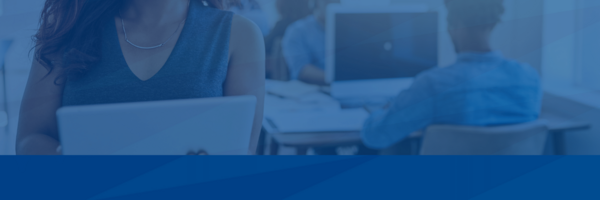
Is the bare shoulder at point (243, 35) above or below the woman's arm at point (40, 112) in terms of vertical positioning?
above

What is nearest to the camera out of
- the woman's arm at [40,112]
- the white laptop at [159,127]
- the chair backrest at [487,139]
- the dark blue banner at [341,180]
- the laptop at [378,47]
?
the white laptop at [159,127]

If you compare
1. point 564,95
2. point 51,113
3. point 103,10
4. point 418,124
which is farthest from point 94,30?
point 564,95

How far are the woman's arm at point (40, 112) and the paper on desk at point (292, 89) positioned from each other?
0.73 meters

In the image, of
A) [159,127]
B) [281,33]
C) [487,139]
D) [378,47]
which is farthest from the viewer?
[281,33]

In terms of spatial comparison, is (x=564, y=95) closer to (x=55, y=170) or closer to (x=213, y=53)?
(x=213, y=53)

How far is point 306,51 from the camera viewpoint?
1.79 m

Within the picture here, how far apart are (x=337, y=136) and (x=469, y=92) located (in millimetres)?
464

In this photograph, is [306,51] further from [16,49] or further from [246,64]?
[16,49]

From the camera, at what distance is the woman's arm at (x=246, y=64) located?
1.17 m

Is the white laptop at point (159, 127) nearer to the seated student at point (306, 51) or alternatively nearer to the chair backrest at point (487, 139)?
the chair backrest at point (487, 139)

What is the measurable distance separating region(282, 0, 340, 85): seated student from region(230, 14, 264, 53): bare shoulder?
459 millimetres

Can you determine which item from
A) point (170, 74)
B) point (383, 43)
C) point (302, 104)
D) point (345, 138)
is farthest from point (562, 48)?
point (170, 74)

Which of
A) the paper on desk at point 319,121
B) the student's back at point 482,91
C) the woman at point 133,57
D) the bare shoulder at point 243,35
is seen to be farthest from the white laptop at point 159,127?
the student's back at point 482,91

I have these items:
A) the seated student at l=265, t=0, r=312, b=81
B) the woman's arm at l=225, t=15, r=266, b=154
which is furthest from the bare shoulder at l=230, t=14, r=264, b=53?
the seated student at l=265, t=0, r=312, b=81
